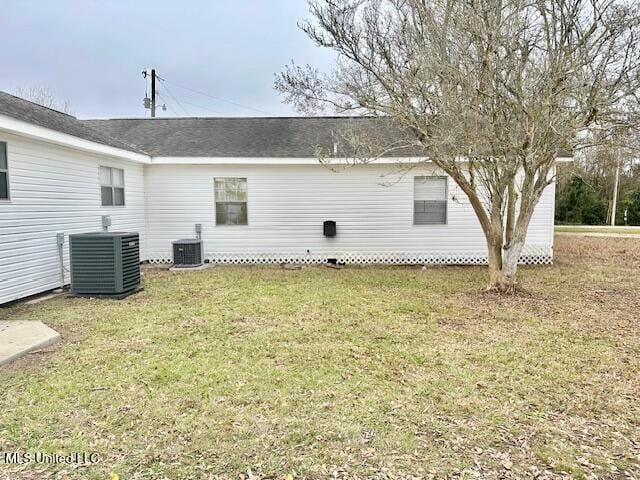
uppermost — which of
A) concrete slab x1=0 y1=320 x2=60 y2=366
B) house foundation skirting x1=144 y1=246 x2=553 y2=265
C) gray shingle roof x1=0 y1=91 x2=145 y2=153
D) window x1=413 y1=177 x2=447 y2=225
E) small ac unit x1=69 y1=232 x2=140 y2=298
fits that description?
gray shingle roof x1=0 y1=91 x2=145 y2=153

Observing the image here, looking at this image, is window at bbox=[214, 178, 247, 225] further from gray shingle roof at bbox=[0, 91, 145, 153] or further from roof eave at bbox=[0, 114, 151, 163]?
gray shingle roof at bbox=[0, 91, 145, 153]

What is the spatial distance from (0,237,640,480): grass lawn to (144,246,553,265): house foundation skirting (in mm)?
3843

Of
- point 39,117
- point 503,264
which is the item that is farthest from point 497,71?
point 39,117

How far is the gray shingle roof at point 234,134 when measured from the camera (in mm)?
10375

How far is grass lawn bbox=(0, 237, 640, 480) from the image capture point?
2.52 m

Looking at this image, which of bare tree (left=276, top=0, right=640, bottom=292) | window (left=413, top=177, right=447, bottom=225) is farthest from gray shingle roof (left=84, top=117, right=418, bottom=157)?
bare tree (left=276, top=0, right=640, bottom=292)

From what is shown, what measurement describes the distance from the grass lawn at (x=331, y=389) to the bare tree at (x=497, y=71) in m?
2.32

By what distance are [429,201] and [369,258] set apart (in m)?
2.06

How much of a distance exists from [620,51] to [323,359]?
5.51 m

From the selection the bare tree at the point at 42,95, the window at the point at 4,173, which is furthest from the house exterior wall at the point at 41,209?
the bare tree at the point at 42,95

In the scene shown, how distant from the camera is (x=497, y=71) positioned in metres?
5.58

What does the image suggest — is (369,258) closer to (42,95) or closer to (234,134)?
(234,134)

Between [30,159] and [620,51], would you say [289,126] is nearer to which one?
[30,159]

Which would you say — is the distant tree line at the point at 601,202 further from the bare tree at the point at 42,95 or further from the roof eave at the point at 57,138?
the bare tree at the point at 42,95
